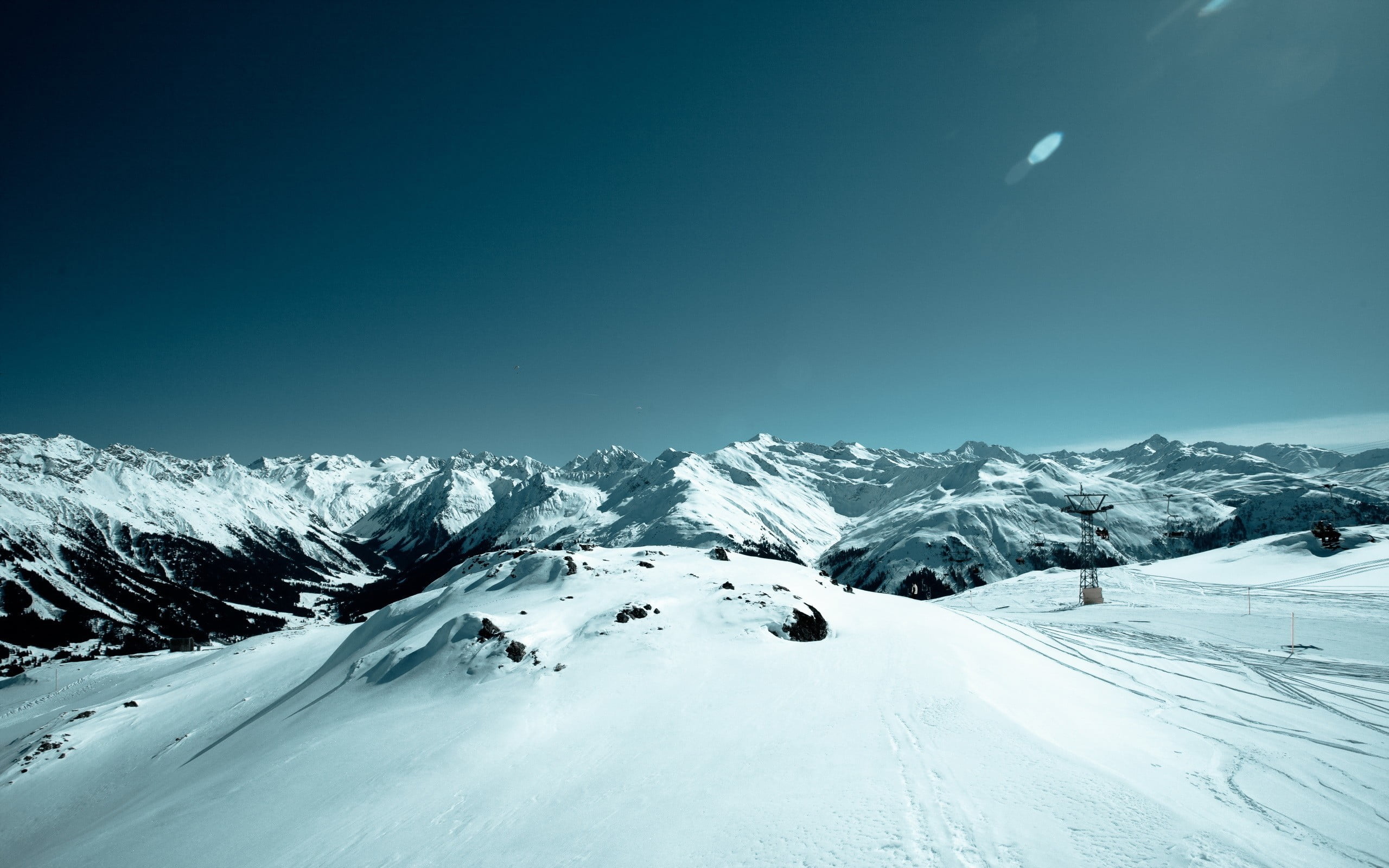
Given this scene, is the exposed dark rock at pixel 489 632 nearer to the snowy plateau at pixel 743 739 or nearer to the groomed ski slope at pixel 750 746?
the snowy plateau at pixel 743 739

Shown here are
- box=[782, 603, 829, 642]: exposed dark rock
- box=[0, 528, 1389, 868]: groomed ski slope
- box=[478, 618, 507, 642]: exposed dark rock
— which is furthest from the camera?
box=[782, 603, 829, 642]: exposed dark rock

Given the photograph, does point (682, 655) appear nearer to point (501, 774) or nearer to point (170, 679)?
point (501, 774)

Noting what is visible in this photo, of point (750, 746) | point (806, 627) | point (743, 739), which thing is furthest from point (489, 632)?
point (806, 627)

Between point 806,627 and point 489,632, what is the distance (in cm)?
1824

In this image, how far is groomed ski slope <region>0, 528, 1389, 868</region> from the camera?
9.95 m

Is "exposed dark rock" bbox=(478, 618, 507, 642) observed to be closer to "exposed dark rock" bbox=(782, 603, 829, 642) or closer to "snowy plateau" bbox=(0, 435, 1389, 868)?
"snowy plateau" bbox=(0, 435, 1389, 868)

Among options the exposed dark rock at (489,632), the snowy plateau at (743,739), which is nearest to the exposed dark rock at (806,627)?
the snowy plateau at (743,739)

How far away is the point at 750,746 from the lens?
48.8 ft

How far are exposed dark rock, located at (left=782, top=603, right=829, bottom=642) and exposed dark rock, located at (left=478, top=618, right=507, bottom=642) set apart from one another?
1592cm

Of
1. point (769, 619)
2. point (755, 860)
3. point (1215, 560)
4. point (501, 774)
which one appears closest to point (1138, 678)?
point (769, 619)

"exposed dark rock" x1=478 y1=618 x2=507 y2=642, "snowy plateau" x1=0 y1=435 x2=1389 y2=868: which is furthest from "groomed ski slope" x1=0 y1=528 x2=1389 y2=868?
"exposed dark rock" x1=478 y1=618 x2=507 y2=642

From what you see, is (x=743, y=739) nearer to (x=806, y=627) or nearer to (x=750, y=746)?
(x=750, y=746)

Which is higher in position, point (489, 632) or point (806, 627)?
point (489, 632)

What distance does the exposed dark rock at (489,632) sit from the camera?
82.7ft
